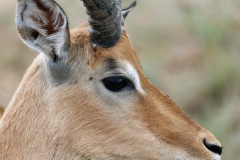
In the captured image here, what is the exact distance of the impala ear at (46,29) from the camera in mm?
5828

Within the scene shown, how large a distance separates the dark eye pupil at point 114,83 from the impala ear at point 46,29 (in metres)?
0.39

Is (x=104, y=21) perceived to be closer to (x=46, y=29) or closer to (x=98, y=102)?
(x=46, y=29)

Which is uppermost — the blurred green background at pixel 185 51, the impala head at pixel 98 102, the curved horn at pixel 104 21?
the curved horn at pixel 104 21

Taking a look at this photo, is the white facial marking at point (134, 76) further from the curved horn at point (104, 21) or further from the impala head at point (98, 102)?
the curved horn at point (104, 21)

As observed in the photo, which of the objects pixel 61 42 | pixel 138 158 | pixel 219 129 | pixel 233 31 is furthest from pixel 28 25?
pixel 233 31

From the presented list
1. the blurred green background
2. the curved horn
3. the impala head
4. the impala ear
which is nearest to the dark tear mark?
the impala head

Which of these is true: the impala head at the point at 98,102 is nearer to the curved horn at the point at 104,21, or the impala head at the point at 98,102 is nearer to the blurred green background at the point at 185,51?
the curved horn at the point at 104,21

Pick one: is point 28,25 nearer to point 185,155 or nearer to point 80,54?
point 80,54

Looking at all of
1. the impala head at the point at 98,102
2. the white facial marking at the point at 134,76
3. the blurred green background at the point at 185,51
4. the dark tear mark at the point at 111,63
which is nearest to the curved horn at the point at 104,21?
the impala head at the point at 98,102

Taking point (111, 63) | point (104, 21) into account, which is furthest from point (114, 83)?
point (104, 21)

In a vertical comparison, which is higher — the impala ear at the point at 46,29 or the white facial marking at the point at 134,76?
the impala ear at the point at 46,29

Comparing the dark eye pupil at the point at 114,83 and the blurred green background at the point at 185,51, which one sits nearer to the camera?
the dark eye pupil at the point at 114,83

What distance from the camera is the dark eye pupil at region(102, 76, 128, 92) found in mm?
5883

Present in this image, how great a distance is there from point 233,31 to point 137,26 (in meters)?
1.94
